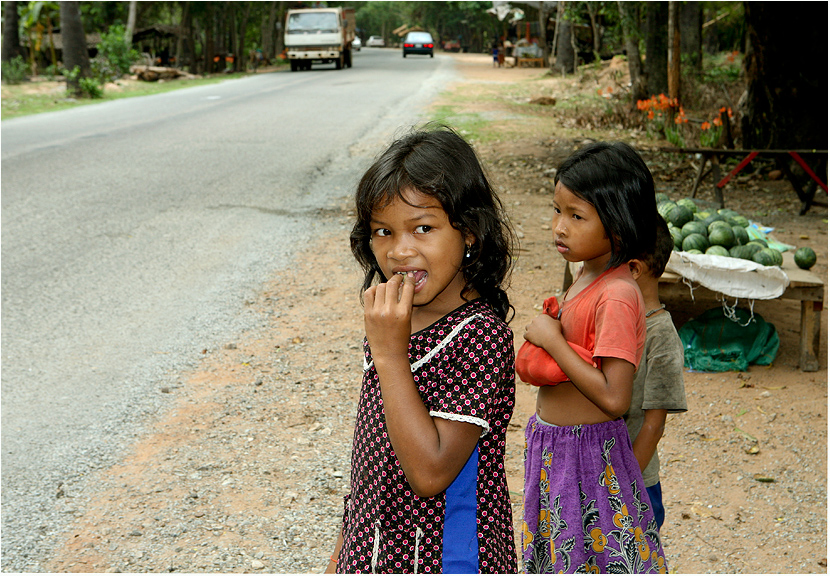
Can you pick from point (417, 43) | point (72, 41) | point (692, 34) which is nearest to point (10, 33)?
point (72, 41)

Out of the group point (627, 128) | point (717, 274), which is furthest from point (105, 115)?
point (717, 274)

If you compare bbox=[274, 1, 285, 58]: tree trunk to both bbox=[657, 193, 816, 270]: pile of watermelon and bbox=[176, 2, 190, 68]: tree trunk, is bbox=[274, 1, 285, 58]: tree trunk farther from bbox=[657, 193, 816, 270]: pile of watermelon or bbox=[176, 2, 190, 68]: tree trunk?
bbox=[657, 193, 816, 270]: pile of watermelon

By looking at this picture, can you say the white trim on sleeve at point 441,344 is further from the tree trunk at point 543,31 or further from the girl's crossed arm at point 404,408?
the tree trunk at point 543,31

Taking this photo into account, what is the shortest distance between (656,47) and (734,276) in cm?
1165

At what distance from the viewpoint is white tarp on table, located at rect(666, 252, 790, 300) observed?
4418mm

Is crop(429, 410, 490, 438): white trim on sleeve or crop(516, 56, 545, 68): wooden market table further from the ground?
crop(516, 56, 545, 68): wooden market table

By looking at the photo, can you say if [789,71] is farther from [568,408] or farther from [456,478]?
[456,478]

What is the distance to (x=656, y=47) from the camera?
14812 millimetres

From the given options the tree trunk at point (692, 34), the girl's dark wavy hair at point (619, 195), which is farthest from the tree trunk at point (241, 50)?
the girl's dark wavy hair at point (619, 195)

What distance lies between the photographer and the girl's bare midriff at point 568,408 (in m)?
2.01

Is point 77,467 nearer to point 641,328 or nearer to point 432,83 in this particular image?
point 641,328

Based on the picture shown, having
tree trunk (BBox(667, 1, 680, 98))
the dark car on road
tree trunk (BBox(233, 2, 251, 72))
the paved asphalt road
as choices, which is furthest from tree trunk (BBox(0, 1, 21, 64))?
the dark car on road

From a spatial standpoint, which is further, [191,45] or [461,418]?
[191,45]

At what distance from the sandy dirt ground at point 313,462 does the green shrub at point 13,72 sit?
20.0m
